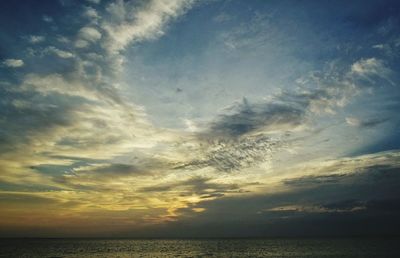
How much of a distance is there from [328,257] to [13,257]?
298 ft

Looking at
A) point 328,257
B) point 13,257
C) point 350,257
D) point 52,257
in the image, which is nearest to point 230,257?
point 328,257

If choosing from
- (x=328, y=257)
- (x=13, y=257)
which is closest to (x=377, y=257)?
(x=328, y=257)

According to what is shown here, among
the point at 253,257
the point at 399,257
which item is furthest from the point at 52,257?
the point at 399,257

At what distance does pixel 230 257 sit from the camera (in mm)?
90438

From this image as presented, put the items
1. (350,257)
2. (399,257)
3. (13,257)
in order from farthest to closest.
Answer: (13,257)
(350,257)
(399,257)

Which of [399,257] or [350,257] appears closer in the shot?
[399,257]

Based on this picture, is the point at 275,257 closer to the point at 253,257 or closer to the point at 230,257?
the point at 253,257

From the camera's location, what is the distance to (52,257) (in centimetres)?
9281

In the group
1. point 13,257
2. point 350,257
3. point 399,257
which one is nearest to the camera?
point 399,257

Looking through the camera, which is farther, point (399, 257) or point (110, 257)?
point (110, 257)

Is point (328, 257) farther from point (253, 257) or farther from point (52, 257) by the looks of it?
point (52, 257)

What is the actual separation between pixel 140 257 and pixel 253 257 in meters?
34.2

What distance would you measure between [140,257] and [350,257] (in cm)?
6052

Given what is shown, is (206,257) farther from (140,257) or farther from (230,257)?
(140,257)
